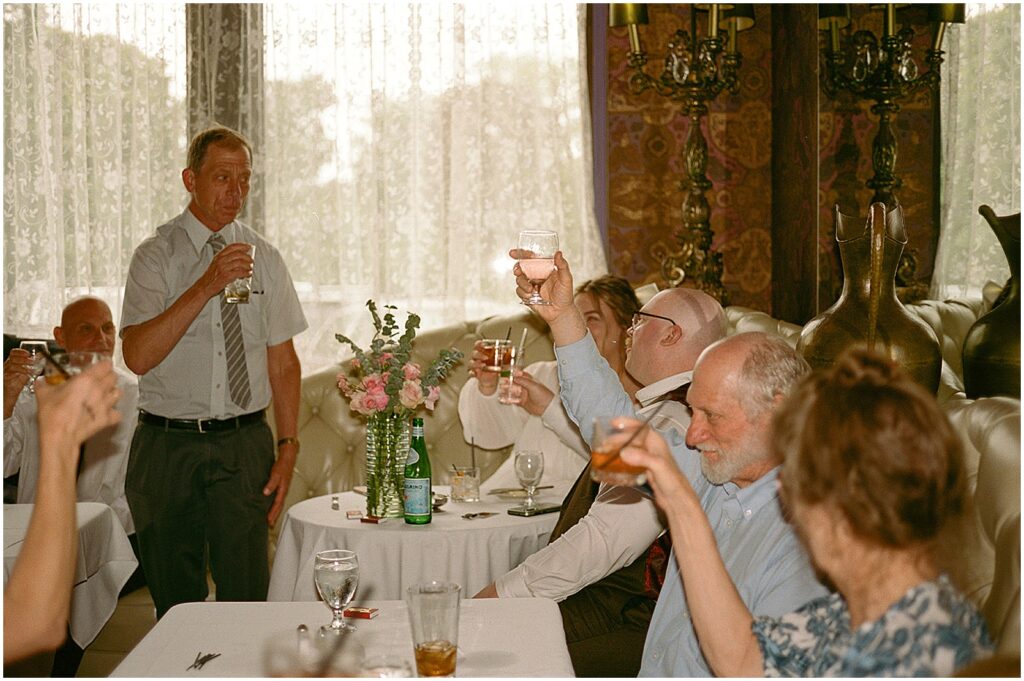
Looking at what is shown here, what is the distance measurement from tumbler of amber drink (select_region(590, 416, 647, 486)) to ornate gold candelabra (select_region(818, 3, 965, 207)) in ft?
7.44

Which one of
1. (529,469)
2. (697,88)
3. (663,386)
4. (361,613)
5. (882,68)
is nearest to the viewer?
(361,613)

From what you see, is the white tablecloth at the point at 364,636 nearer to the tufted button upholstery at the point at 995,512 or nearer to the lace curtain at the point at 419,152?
the tufted button upholstery at the point at 995,512

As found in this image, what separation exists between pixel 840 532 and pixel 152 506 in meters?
2.46

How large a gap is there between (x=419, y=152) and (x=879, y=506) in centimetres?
388

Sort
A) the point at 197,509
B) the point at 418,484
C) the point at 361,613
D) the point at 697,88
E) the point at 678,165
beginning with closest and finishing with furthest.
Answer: the point at 361,613, the point at 418,484, the point at 197,509, the point at 697,88, the point at 678,165

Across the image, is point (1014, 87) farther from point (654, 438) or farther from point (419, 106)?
point (419, 106)

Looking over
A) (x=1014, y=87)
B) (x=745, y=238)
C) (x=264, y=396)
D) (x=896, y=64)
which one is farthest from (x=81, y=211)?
(x=1014, y=87)

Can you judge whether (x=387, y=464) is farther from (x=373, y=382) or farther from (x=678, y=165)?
(x=678, y=165)

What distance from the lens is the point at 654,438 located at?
59.5 inches

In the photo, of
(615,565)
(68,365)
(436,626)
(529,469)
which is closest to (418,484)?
(529,469)

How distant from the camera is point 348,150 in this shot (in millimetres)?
4867

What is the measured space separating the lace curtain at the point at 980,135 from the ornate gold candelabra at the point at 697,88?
48.8 inches

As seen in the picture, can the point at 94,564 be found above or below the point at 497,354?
below

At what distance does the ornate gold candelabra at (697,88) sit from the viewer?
4.35 meters
